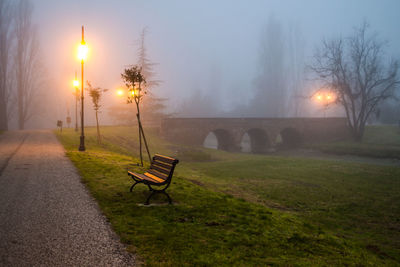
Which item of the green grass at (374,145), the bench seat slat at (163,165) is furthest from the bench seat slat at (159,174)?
the green grass at (374,145)

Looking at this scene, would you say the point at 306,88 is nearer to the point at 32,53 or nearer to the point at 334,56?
the point at 334,56

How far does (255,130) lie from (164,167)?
40.3 metres

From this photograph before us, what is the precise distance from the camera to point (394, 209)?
1198 cm

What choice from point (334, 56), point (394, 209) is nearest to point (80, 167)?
point (394, 209)

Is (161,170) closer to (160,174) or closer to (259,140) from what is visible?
(160,174)

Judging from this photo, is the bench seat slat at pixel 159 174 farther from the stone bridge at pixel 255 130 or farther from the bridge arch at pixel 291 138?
the bridge arch at pixel 291 138

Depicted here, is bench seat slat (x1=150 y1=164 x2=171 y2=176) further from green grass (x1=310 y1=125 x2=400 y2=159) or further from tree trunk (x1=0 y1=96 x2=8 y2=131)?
tree trunk (x1=0 y1=96 x2=8 y2=131)

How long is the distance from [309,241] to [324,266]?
4.63 feet

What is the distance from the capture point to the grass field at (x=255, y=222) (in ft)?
16.1

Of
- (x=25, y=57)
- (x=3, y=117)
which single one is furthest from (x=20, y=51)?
(x=3, y=117)

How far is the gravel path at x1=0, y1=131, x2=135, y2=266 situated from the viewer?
14.0ft

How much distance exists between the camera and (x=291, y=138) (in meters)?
50.1

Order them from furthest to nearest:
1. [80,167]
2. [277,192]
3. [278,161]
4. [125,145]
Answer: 1. [125,145]
2. [278,161]
3. [277,192]
4. [80,167]

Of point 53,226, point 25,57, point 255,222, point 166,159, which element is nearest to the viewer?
point 53,226
